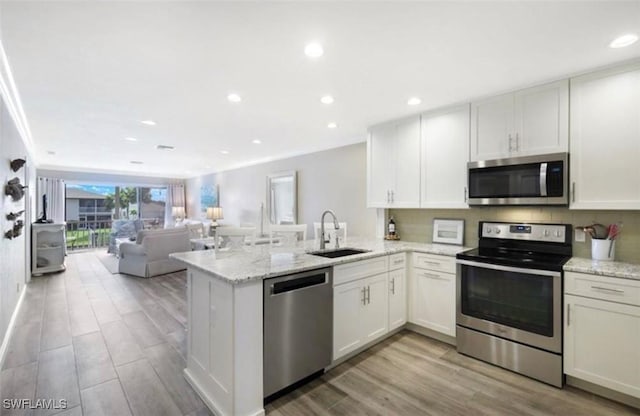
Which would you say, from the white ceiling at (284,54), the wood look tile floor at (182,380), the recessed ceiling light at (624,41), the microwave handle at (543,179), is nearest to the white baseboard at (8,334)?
the wood look tile floor at (182,380)

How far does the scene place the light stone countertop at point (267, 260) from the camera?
1920 mm

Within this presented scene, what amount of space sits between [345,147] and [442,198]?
2029 mm

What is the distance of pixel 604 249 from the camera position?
2.40 metres

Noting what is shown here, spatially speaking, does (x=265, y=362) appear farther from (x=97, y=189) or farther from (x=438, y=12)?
(x=97, y=189)

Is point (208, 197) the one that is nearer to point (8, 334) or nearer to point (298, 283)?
point (8, 334)

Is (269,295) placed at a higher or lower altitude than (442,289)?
higher

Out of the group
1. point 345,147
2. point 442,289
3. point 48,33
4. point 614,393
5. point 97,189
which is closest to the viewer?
point 48,33

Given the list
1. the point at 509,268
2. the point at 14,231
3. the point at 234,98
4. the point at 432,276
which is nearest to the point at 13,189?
the point at 14,231

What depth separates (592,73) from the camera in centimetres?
235

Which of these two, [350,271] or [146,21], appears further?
[350,271]

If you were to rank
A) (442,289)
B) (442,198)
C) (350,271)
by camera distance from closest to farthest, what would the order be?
(350,271), (442,289), (442,198)

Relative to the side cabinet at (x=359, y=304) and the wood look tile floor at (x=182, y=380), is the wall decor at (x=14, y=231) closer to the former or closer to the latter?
the wood look tile floor at (x=182, y=380)

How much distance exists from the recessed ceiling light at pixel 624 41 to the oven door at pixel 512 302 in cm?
167

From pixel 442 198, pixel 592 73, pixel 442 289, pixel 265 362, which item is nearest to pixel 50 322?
pixel 265 362
